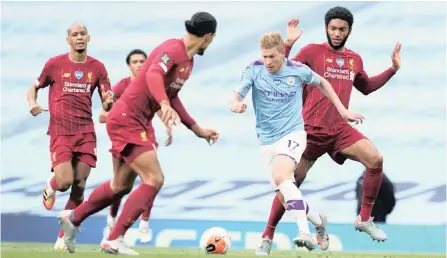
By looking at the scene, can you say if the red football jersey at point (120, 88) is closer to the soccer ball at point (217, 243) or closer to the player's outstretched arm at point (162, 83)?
the soccer ball at point (217, 243)

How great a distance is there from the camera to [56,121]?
560 inches

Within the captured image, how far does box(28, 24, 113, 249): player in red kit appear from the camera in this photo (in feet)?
46.2

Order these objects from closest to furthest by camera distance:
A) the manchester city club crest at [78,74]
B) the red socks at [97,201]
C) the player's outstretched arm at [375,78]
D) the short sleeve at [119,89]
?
the red socks at [97,201]
the player's outstretched arm at [375,78]
the manchester city club crest at [78,74]
the short sleeve at [119,89]

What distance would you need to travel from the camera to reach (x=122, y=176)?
11.1 m

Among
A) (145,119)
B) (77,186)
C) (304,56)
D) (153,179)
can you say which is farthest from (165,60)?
(77,186)

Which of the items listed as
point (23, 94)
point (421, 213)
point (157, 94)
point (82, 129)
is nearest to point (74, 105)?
point (82, 129)

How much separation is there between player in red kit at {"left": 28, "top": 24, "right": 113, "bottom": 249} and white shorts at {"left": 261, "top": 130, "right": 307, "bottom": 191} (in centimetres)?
280

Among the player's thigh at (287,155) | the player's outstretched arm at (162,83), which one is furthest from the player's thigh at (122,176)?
the player's thigh at (287,155)

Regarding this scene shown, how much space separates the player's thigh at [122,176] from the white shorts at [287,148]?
154cm

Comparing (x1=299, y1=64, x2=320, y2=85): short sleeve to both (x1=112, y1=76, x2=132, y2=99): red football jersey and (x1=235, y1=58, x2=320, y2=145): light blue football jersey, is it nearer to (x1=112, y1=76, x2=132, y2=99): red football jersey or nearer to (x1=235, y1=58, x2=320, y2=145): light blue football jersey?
(x1=235, y1=58, x2=320, y2=145): light blue football jersey

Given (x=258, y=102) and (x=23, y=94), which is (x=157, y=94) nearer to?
(x=258, y=102)

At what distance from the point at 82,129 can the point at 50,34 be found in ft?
17.8

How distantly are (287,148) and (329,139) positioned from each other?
57.2 inches

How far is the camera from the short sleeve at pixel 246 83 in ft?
38.8
